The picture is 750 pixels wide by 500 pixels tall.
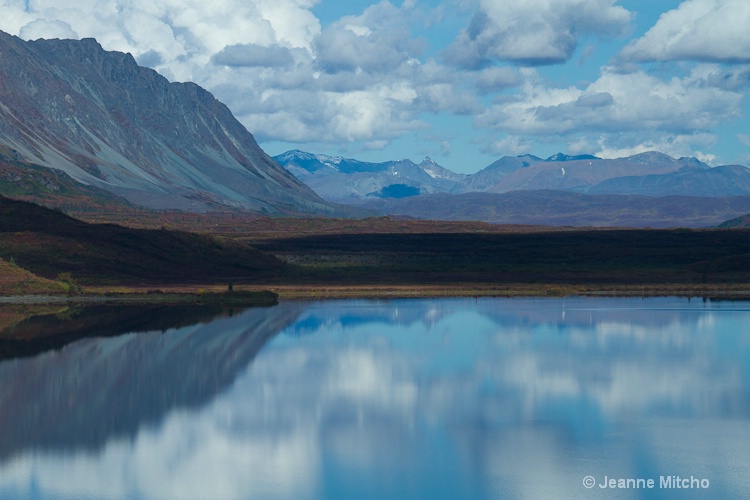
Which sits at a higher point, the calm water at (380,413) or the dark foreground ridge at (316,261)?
the dark foreground ridge at (316,261)

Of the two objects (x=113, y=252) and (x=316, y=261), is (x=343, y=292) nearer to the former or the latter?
(x=113, y=252)

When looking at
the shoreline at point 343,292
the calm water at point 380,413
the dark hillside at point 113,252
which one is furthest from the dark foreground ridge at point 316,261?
the calm water at point 380,413

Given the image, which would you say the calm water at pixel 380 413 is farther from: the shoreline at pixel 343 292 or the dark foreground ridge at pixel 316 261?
the dark foreground ridge at pixel 316 261

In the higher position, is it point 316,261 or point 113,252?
point 113,252

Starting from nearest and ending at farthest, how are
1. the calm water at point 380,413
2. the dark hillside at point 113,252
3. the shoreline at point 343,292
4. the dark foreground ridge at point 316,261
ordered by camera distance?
the calm water at point 380,413, the shoreline at point 343,292, the dark hillside at point 113,252, the dark foreground ridge at point 316,261

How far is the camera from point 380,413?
30625mm

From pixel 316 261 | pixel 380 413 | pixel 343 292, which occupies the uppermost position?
pixel 316 261

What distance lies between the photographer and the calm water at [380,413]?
75.4 feet

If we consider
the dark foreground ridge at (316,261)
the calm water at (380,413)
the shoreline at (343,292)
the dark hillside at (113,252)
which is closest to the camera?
the calm water at (380,413)

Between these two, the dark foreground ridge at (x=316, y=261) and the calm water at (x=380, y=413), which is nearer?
the calm water at (x=380, y=413)

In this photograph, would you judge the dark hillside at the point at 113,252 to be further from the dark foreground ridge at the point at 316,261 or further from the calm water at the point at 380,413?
the calm water at the point at 380,413

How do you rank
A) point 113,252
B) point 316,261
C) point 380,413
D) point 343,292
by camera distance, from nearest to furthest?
point 380,413, point 343,292, point 113,252, point 316,261

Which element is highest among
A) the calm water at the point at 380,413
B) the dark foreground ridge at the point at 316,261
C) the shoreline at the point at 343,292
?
the dark foreground ridge at the point at 316,261

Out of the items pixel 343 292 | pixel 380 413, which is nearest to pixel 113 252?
pixel 343 292
